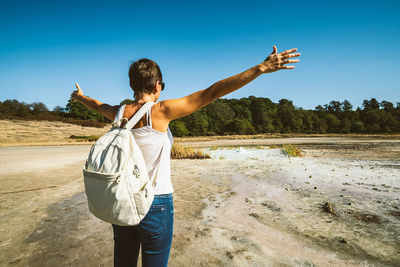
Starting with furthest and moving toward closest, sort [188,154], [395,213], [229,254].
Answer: [188,154] → [395,213] → [229,254]

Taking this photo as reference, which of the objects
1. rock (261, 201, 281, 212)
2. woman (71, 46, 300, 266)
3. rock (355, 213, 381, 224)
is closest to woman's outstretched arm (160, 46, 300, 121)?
woman (71, 46, 300, 266)

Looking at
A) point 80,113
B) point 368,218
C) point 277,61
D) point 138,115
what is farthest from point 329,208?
point 80,113

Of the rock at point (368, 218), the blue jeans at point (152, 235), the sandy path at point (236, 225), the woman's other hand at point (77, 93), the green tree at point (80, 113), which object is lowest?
the sandy path at point (236, 225)

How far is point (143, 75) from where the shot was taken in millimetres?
1468

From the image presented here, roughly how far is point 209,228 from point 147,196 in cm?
246

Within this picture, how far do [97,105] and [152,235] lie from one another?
138 cm

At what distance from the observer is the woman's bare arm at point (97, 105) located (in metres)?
1.82

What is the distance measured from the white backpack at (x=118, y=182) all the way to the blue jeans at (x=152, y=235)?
0.38 feet

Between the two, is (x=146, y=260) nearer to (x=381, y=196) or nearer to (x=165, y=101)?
(x=165, y=101)

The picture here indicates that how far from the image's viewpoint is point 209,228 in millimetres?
3352

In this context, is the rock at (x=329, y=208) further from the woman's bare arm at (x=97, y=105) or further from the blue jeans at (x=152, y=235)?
the woman's bare arm at (x=97, y=105)

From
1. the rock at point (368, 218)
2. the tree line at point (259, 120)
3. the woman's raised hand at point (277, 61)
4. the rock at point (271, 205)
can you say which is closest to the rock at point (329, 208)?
the rock at point (368, 218)

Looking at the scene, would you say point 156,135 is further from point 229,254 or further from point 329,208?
point 329,208

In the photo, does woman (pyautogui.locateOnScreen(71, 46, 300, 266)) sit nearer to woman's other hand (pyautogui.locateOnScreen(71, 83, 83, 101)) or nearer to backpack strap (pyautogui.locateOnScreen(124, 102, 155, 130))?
backpack strap (pyautogui.locateOnScreen(124, 102, 155, 130))
